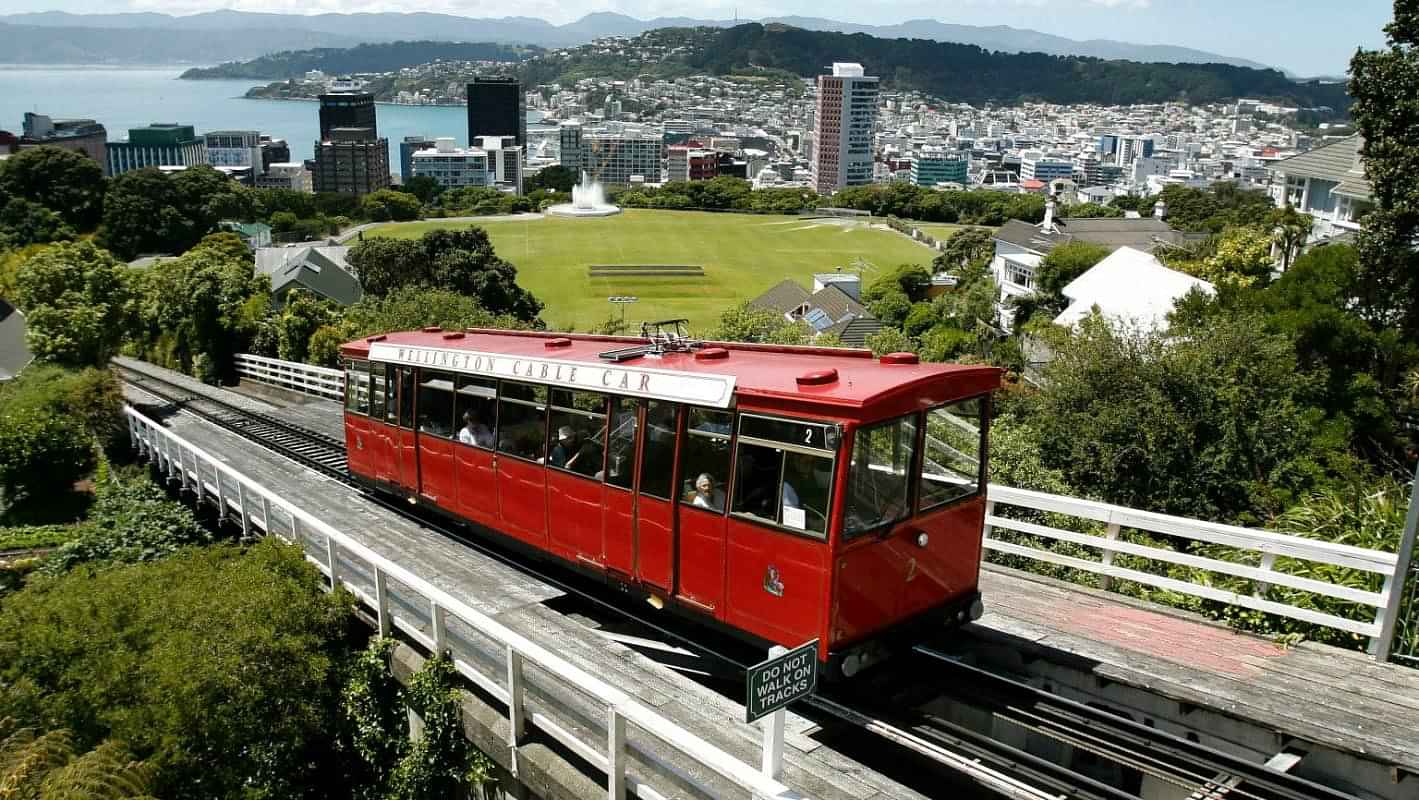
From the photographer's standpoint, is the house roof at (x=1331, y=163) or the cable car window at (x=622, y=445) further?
the house roof at (x=1331, y=163)

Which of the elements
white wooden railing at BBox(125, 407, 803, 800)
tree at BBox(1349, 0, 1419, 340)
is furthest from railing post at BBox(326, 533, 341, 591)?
tree at BBox(1349, 0, 1419, 340)

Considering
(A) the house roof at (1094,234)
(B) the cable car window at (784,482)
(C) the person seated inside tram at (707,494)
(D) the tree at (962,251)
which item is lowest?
(D) the tree at (962,251)

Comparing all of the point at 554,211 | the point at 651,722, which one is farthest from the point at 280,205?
the point at 651,722

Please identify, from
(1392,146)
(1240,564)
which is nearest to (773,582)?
(1240,564)

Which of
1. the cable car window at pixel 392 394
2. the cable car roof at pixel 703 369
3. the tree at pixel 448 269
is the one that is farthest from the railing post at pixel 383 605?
the tree at pixel 448 269

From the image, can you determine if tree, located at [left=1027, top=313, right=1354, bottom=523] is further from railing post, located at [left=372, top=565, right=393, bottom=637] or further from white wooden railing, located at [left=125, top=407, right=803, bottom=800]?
railing post, located at [left=372, top=565, right=393, bottom=637]

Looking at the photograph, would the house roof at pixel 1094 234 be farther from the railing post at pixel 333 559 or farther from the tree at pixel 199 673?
the tree at pixel 199 673

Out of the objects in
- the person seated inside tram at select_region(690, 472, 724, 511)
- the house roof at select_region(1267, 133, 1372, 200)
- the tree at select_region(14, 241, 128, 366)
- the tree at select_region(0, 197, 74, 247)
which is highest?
the house roof at select_region(1267, 133, 1372, 200)
